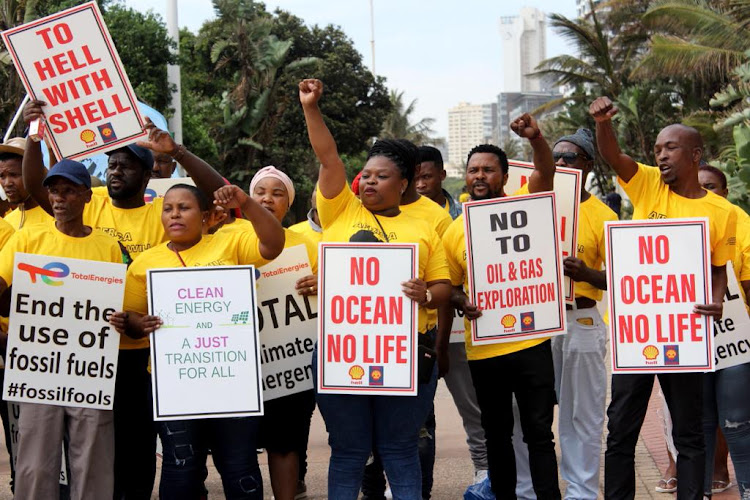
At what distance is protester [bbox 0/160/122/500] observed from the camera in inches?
197

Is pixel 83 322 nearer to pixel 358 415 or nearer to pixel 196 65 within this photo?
pixel 358 415

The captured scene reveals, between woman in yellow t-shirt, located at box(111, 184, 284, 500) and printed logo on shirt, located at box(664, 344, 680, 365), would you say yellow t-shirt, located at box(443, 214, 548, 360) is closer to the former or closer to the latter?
printed logo on shirt, located at box(664, 344, 680, 365)

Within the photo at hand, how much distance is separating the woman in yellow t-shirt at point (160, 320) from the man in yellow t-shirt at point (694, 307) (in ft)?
6.08

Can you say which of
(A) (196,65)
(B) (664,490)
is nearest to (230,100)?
(A) (196,65)

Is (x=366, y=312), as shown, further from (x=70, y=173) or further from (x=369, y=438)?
(x=70, y=173)

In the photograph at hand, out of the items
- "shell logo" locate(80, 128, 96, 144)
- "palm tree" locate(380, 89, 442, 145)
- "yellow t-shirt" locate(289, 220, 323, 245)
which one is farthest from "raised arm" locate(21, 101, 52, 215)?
"palm tree" locate(380, 89, 442, 145)

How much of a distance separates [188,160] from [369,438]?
1.75 metres

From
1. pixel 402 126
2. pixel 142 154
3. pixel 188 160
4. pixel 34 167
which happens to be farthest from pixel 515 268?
pixel 402 126

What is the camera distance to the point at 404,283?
5.06m

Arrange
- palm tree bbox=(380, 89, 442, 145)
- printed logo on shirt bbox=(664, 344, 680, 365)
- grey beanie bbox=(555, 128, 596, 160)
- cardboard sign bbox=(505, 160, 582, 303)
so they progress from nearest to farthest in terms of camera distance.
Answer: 1. printed logo on shirt bbox=(664, 344, 680, 365)
2. cardboard sign bbox=(505, 160, 582, 303)
3. grey beanie bbox=(555, 128, 596, 160)
4. palm tree bbox=(380, 89, 442, 145)

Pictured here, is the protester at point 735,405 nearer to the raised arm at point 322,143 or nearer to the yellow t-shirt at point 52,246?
the raised arm at point 322,143

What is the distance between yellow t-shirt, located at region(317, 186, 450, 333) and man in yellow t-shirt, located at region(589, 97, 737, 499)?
1082 millimetres

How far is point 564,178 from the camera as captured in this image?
19.7 ft

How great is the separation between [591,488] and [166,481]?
247cm
